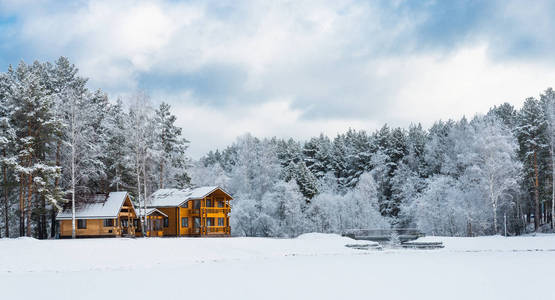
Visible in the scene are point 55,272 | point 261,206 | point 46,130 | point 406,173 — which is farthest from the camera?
point 406,173

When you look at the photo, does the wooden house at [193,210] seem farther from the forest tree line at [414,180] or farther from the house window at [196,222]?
the forest tree line at [414,180]

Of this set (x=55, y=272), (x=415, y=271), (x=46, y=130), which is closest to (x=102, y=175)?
(x=46, y=130)

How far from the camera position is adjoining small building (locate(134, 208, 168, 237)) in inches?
1940

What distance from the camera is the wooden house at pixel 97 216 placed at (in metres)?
43.4

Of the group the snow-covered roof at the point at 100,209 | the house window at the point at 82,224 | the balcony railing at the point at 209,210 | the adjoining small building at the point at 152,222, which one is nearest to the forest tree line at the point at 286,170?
the snow-covered roof at the point at 100,209

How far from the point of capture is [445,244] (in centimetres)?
4347

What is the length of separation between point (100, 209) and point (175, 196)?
10098mm

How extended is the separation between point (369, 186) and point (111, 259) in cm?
A: 4067

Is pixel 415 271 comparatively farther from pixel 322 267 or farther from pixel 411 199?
pixel 411 199

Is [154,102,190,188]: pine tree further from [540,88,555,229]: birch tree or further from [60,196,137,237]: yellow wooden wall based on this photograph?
[540,88,555,229]: birch tree

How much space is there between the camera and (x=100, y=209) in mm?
44031

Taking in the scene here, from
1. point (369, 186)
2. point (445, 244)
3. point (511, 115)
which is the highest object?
point (511, 115)

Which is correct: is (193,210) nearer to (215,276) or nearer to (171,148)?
(171,148)

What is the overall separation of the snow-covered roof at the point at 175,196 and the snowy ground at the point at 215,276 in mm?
14000
